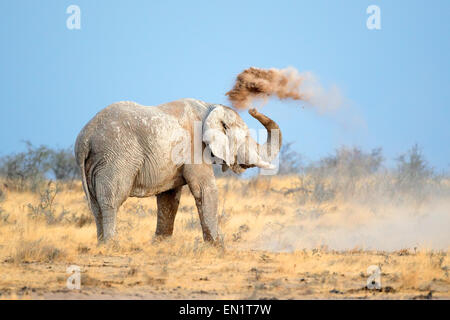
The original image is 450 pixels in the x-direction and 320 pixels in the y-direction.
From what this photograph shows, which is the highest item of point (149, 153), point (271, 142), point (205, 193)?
point (271, 142)

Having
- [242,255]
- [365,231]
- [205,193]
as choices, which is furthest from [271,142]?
[365,231]

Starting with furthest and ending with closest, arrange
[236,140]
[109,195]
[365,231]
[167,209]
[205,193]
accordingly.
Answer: [365,231], [167,209], [236,140], [205,193], [109,195]

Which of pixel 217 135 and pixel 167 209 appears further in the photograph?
pixel 167 209

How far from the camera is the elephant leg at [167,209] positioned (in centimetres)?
1222

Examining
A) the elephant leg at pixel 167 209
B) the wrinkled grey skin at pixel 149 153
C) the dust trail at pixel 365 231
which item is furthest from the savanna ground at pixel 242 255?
the wrinkled grey skin at pixel 149 153

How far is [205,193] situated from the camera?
446 inches

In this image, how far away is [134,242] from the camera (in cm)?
1205

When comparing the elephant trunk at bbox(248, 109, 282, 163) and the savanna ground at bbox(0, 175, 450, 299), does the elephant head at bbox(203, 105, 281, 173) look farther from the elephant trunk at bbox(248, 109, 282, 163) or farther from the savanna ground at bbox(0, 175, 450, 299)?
the savanna ground at bbox(0, 175, 450, 299)

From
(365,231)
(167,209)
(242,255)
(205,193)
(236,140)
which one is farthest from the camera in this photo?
(365,231)

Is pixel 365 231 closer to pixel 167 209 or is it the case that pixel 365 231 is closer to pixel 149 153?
pixel 167 209

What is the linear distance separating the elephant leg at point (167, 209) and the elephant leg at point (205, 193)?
897mm

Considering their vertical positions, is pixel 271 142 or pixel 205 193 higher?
pixel 271 142

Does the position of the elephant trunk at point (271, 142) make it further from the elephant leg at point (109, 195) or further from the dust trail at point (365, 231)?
the elephant leg at point (109, 195)

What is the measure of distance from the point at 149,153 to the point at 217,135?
1176mm
